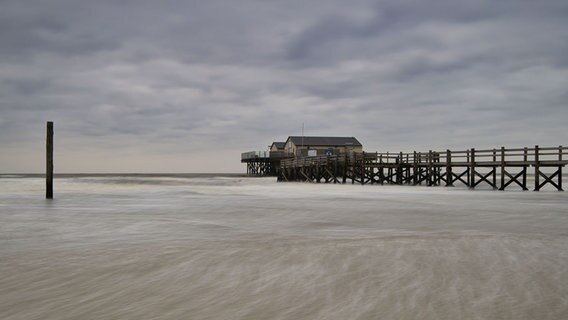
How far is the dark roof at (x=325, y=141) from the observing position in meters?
71.9

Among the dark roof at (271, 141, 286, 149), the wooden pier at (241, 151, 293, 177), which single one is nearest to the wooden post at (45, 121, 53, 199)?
the wooden pier at (241, 151, 293, 177)

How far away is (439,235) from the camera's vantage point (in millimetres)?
8273

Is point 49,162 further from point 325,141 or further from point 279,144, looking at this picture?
point 279,144

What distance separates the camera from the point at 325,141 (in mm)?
73625

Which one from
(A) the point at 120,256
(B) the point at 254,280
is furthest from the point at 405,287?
(A) the point at 120,256

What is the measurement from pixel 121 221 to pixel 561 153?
23.2 m

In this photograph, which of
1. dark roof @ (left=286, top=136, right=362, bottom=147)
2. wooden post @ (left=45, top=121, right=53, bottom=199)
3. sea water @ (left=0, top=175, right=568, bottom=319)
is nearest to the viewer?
sea water @ (left=0, top=175, right=568, bottom=319)

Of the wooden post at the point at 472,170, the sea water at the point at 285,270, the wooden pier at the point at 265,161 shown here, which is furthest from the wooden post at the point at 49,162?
the wooden pier at the point at 265,161

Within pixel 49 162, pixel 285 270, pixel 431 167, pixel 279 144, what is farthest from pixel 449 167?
pixel 279 144

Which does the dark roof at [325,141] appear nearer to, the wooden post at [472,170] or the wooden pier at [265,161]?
the wooden pier at [265,161]

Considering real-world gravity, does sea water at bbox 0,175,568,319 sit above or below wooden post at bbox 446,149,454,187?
below

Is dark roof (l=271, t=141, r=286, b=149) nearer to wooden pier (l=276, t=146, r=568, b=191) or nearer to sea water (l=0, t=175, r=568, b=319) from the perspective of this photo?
wooden pier (l=276, t=146, r=568, b=191)

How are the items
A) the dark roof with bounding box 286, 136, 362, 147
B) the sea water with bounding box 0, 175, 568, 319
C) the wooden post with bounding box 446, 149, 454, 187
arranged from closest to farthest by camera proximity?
the sea water with bounding box 0, 175, 568, 319 → the wooden post with bounding box 446, 149, 454, 187 → the dark roof with bounding box 286, 136, 362, 147

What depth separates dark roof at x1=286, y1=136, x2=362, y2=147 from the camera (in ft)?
236
